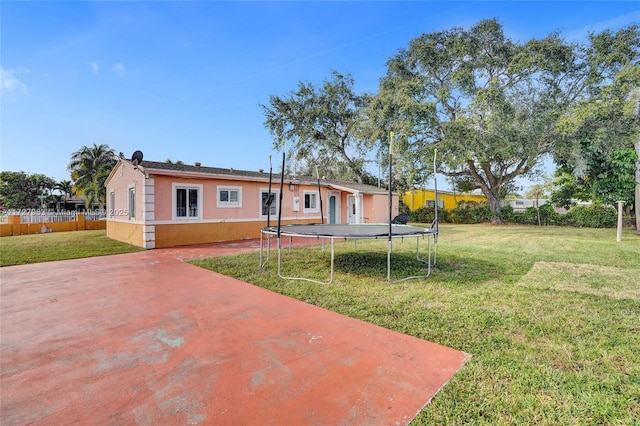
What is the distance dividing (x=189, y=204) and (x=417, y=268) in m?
8.75

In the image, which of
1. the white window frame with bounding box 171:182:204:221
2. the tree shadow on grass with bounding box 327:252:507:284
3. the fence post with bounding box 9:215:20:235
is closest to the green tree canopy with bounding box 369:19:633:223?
the tree shadow on grass with bounding box 327:252:507:284

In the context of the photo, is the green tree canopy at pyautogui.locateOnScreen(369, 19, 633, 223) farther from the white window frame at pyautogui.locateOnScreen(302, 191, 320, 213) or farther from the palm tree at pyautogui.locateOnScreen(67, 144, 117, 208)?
the palm tree at pyautogui.locateOnScreen(67, 144, 117, 208)

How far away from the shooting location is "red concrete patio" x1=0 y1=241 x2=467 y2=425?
2.13 meters

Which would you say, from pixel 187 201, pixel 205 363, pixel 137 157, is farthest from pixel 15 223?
pixel 205 363

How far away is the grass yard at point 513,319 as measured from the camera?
2.15 m

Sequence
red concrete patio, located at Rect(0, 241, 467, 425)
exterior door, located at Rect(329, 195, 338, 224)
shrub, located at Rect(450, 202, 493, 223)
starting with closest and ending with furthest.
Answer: red concrete patio, located at Rect(0, 241, 467, 425)
exterior door, located at Rect(329, 195, 338, 224)
shrub, located at Rect(450, 202, 493, 223)

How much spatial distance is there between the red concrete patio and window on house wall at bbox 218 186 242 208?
758 centimetres

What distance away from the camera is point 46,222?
1727cm

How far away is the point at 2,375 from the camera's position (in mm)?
2643

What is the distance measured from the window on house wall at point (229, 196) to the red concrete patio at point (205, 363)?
758 centimetres

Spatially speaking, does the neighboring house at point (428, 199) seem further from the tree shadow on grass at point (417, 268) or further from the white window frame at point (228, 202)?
the tree shadow on grass at point (417, 268)

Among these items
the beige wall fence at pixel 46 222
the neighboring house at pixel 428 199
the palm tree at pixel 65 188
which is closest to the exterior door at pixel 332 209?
the neighboring house at pixel 428 199

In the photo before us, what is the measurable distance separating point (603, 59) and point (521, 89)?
4068 mm

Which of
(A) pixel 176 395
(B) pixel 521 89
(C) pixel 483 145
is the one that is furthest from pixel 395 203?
(A) pixel 176 395
